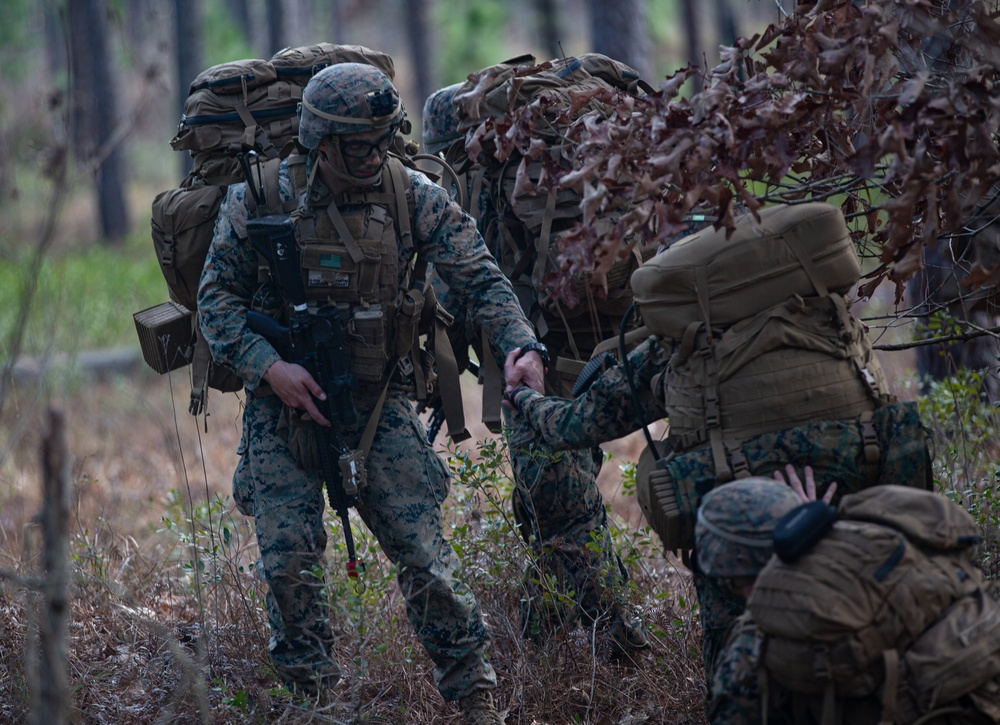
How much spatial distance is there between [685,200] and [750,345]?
46cm

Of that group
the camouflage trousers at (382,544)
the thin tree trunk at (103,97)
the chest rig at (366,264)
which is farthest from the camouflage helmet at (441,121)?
the thin tree trunk at (103,97)

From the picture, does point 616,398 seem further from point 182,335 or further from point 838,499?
point 182,335

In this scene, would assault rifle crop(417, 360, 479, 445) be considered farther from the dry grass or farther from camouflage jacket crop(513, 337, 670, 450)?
camouflage jacket crop(513, 337, 670, 450)

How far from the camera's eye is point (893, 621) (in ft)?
7.99

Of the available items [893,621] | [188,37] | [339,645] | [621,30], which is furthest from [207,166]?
[188,37]

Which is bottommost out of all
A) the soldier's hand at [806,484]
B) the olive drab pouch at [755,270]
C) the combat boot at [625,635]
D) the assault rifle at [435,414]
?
the combat boot at [625,635]

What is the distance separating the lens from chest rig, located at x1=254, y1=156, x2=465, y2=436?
4023 millimetres

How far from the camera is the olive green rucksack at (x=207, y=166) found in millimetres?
4457

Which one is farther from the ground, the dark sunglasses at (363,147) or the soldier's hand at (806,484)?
the dark sunglasses at (363,147)

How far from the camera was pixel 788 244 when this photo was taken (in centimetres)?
312

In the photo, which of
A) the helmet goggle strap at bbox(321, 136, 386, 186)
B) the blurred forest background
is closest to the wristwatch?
the blurred forest background

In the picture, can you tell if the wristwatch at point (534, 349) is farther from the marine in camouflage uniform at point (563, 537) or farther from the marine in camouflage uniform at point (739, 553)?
the marine in camouflage uniform at point (739, 553)

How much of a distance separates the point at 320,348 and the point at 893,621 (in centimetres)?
232

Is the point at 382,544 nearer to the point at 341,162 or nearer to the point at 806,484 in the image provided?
the point at 341,162
